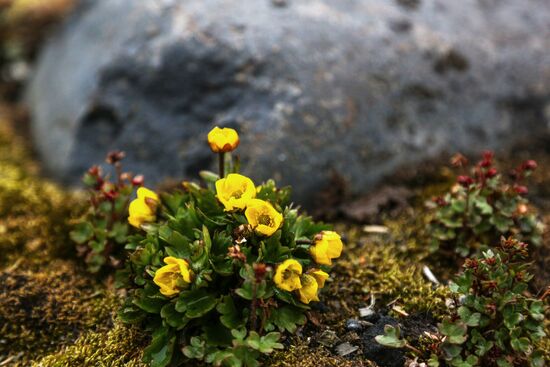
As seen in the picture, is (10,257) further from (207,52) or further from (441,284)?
(441,284)

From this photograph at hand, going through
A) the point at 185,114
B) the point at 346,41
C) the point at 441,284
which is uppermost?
the point at 346,41

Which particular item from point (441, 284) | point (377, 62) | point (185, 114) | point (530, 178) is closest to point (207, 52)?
point (185, 114)

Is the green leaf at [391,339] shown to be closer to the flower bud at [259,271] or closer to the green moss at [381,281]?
the green moss at [381,281]

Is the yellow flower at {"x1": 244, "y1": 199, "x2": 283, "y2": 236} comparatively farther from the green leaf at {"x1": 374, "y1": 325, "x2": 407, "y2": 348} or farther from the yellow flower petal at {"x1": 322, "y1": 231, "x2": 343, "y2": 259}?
the green leaf at {"x1": 374, "y1": 325, "x2": 407, "y2": 348}

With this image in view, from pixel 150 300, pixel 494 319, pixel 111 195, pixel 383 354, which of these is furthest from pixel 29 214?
pixel 494 319

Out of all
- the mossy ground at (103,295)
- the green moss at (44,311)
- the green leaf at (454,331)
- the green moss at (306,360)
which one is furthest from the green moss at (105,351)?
the green leaf at (454,331)
